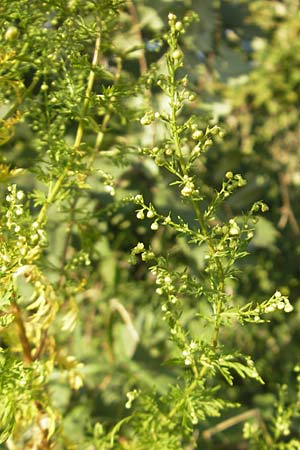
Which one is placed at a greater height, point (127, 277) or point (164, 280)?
point (164, 280)

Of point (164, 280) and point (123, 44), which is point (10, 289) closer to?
point (164, 280)

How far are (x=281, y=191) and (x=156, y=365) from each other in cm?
49

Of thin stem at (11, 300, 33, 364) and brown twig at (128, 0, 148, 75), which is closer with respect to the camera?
thin stem at (11, 300, 33, 364)

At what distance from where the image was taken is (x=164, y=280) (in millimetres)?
489

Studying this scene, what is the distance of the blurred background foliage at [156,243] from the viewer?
99cm

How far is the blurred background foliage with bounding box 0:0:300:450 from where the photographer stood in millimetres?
991

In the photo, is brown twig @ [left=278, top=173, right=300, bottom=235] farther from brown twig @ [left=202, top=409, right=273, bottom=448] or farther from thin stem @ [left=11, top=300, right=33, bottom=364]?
thin stem @ [left=11, top=300, right=33, bottom=364]

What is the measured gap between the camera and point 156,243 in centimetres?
119

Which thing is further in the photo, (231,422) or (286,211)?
(286,211)

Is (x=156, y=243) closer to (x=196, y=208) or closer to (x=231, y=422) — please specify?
(x=231, y=422)

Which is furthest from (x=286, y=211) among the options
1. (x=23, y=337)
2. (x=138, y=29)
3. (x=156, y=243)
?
(x=23, y=337)

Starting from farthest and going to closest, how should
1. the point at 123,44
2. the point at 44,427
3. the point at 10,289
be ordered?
1. the point at 123,44
2. the point at 44,427
3. the point at 10,289

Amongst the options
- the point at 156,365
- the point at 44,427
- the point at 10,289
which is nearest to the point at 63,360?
the point at 44,427

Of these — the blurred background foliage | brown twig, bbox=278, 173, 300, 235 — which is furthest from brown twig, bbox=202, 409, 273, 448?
brown twig, bbox=278, 173, 300, 235
